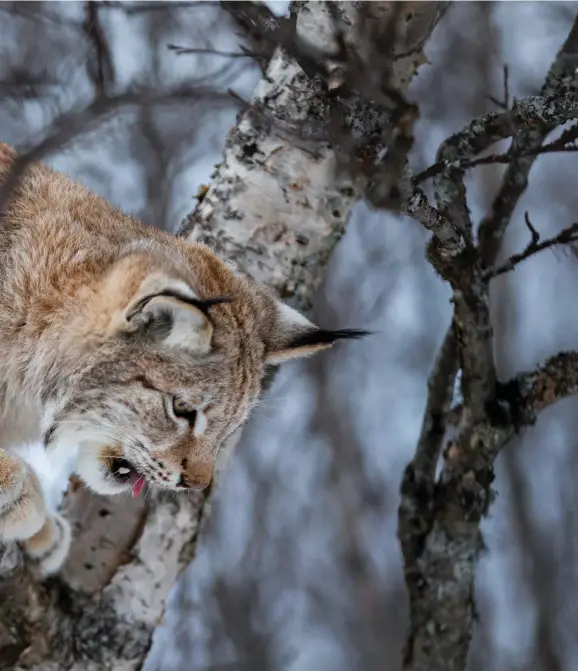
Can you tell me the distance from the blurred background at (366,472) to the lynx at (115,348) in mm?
3601

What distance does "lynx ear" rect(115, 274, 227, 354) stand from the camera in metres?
2.30

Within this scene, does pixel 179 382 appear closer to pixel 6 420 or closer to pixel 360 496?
pixel 6 420

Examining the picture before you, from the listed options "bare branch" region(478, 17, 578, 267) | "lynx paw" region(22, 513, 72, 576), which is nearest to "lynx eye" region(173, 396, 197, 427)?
"lynx paw" region(22, 513, 72, 576)

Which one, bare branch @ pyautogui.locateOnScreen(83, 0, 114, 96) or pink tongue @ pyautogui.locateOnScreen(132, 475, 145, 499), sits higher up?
bare branch @ pyautogui.locateOnScreen(83, 0, 114, 96)

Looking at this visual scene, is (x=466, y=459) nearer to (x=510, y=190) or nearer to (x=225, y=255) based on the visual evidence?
(x=510, y=190)

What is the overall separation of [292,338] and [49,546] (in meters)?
1.03

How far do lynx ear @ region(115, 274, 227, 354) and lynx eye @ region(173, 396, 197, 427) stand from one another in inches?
6.2

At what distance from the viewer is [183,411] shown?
2.60 meters

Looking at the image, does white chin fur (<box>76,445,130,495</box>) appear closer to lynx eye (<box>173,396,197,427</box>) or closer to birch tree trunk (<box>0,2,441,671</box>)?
birch tree trunk (<box>0,2,441,671</box>)

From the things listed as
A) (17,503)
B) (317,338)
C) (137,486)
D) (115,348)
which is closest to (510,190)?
(317,338)

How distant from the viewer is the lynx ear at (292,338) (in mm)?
2883

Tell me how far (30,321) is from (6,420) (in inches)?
15.9

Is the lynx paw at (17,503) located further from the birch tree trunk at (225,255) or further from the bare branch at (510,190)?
the bare branch at (510,190)

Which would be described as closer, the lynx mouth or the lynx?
the lynx
